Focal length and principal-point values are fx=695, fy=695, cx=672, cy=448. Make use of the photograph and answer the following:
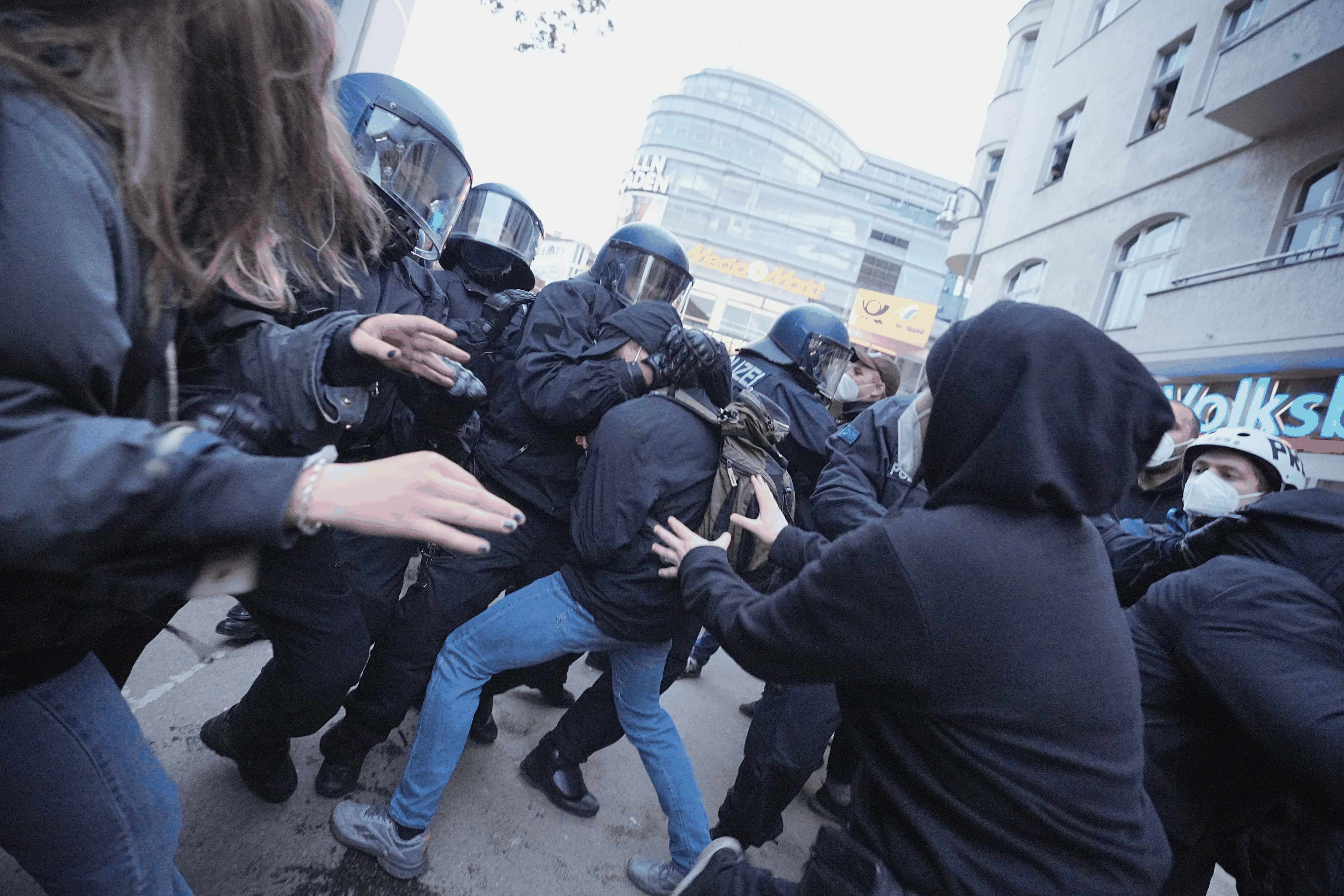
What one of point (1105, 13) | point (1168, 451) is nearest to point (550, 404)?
point (1168, 451)

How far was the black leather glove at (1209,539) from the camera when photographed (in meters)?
2.00

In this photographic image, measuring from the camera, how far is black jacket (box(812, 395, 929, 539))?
2.84 meters

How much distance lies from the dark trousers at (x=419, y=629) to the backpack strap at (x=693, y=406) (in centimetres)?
76

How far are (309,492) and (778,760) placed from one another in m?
2.08

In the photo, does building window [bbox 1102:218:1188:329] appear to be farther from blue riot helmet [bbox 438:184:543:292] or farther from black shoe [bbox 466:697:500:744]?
black shoe [bbox 466:697:500:744]

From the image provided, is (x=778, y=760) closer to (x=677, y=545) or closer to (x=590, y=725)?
(x=590, y=725)

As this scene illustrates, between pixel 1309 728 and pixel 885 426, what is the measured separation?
1.74 m

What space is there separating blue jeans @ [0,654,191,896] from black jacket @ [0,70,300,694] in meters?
0.12

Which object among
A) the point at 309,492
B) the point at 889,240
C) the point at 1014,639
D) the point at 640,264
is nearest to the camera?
the point at 309,492

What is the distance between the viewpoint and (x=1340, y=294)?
716 centimetres

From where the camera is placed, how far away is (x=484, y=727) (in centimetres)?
298

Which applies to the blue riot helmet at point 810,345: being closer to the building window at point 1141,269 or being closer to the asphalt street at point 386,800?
the asphalt street at point 386,800

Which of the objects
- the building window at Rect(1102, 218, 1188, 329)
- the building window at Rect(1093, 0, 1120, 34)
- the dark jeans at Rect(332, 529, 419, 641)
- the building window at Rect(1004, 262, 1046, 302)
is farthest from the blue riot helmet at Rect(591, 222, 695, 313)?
the building window at Rect(1093, 0, 1120, 34)

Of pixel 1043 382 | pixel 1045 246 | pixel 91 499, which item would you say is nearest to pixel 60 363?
pixel 91 499
